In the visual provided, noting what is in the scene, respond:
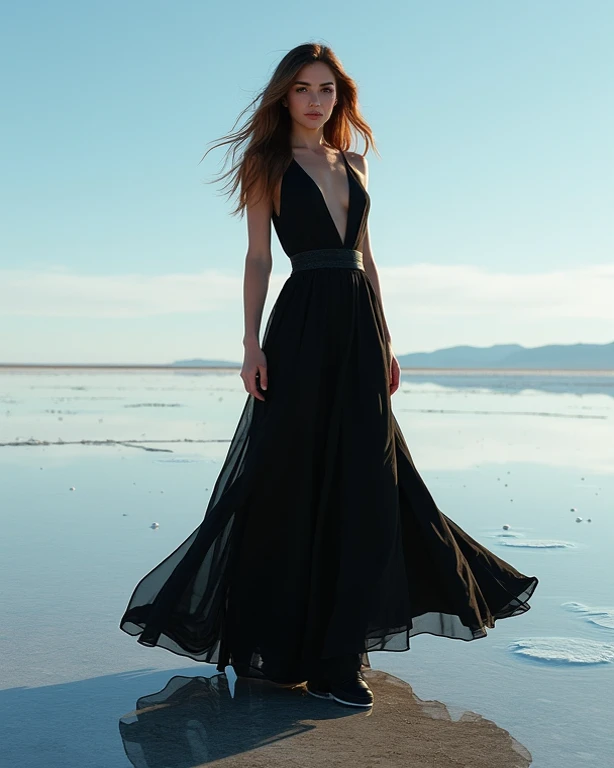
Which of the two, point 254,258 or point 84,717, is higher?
point 254,258

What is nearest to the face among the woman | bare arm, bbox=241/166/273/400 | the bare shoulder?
the woman

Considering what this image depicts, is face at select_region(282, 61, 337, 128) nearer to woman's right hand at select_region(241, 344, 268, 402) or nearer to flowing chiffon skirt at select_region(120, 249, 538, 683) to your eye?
flowing chiffon skirt at select_region(120, 249, 538, 683)

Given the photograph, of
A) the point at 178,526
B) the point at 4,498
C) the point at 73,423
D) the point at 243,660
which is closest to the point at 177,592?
the point at 243,660

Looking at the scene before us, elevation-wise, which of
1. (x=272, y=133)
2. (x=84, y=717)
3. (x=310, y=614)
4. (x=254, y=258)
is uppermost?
(x=272, y=133)

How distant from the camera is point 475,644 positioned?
3330 mm

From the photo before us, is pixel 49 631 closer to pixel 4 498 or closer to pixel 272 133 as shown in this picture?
pixel 272 133

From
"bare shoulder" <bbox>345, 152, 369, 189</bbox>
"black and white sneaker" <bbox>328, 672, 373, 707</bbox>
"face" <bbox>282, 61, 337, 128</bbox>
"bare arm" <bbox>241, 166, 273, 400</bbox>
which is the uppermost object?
"face" <bbox>282, 61, 337, 128</bbox>

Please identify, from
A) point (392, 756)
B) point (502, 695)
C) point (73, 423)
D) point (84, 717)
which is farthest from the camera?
point (73, 423)

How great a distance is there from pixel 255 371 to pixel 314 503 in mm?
450

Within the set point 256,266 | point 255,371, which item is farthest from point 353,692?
point 256,266

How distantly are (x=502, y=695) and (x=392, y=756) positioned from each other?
21.8 inches

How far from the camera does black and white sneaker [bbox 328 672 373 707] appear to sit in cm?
273

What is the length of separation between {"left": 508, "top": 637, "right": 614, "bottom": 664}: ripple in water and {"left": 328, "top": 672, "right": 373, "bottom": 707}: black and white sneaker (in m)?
0.66

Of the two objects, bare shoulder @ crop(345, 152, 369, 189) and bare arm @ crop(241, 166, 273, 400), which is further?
bare shoulder @ crop(345, 152, 369, 189)
